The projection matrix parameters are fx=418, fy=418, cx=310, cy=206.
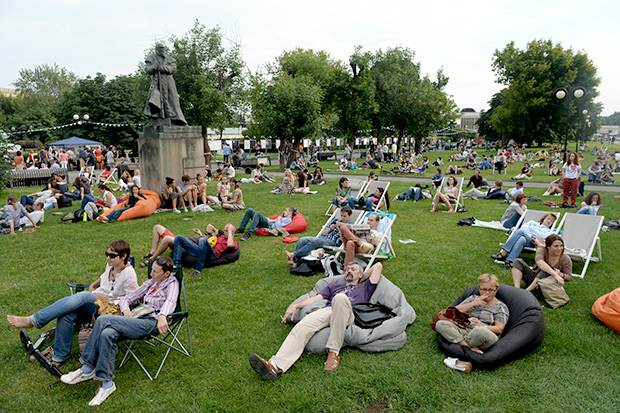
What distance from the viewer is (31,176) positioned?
1881 centimetres

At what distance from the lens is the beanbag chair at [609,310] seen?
4.72 metres

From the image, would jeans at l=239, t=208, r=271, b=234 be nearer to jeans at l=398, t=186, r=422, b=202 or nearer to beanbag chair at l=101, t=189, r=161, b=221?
beanbag chair at l=101, t=189, r=161, b=221

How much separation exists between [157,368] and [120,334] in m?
0.60

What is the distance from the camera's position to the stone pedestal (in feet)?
42.8

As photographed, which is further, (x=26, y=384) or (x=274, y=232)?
(x=274, y=232)

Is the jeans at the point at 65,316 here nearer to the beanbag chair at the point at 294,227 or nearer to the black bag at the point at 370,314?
the black bag at the point at 370,314

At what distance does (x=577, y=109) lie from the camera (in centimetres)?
4231

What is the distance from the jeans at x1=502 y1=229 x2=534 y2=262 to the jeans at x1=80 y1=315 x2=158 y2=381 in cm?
578

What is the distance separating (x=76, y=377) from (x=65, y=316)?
0.63 metres

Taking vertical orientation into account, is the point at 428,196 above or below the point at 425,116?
below

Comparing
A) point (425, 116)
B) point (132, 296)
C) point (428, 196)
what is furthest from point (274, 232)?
point (425, 116)

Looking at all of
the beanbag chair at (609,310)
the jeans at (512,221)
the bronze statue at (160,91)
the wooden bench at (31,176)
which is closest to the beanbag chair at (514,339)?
the beanbag chair at (609,310)

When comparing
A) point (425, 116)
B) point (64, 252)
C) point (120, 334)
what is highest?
point (425, 116)

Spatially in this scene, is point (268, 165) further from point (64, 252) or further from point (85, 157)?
point (64, 252)
